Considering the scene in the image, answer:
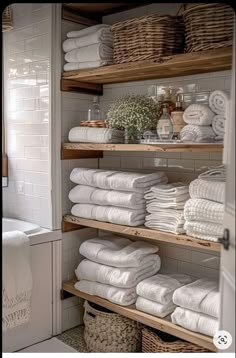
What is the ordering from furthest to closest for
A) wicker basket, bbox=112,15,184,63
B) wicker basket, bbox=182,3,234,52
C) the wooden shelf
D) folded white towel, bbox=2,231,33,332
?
folded white towel, bbox=2,231,33,332 < wicker basket, bbox=112,15,184,63 < the wooden shelf < wicker basket, bbox=182,3,234,52

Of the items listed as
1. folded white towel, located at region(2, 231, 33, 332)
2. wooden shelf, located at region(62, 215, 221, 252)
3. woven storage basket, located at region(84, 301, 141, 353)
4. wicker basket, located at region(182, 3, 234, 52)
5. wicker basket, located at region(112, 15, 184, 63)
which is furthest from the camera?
woven storage basket, located at region(84, 301, 141, 353)

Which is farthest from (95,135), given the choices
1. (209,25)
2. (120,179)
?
(209,25)

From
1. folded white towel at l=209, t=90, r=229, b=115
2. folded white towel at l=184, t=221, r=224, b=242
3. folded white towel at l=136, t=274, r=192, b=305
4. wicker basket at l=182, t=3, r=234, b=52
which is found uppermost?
wicker basket at l=182, t=3, r=234, b=52

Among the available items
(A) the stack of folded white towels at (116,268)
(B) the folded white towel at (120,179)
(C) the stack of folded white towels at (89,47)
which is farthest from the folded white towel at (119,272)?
(C) the stack of folded white towels at (89,47)

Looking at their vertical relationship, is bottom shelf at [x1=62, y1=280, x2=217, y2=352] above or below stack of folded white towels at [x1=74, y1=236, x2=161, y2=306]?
below

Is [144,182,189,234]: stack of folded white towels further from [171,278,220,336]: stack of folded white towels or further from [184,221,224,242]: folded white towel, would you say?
[171,278,220,336]: stack of folded white towels

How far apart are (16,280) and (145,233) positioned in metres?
0.65

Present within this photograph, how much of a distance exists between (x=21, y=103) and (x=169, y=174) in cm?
94

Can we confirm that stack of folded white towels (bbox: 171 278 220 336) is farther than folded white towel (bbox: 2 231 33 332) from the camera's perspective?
No

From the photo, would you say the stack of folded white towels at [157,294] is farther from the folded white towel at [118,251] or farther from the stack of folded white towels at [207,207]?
the stack of folded white towels at [207,207]

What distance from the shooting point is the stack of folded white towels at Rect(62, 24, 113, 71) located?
2.05 m

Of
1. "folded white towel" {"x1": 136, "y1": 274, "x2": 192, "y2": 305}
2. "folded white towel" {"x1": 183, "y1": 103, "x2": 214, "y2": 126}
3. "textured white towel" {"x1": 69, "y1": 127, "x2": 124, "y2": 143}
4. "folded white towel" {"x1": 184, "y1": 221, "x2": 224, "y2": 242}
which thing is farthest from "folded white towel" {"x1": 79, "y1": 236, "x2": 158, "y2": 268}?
"folded white towel" {"x1": 183, "y1": 103, "x2": 214, "y2": 126}

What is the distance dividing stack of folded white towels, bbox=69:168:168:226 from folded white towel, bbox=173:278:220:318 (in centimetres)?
38

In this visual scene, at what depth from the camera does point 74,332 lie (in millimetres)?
2299
